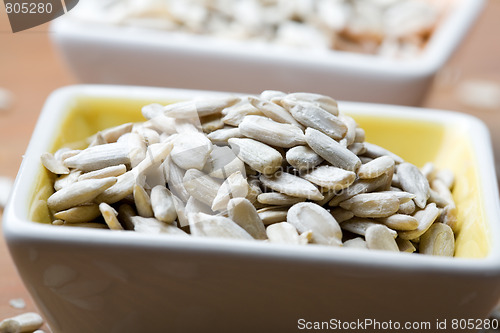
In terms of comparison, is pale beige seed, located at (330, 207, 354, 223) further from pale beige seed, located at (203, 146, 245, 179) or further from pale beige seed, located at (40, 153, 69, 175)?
pale beige seed, located at (40, 153, 69, 175)

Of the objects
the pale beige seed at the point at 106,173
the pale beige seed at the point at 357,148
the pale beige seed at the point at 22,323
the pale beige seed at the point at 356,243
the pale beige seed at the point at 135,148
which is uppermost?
the pale beige seed at the point at 135,148

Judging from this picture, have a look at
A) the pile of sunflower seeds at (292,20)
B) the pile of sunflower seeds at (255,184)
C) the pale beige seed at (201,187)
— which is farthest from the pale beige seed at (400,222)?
the pile of sunflower seeds at (292,20)

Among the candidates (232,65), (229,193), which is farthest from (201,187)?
(232,65)

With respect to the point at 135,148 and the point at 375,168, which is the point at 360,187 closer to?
the point at 375,168

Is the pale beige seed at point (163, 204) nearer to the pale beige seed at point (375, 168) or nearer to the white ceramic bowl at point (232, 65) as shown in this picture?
the pale beige seed at point (375, 168)

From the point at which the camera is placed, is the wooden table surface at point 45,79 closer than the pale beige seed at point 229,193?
No

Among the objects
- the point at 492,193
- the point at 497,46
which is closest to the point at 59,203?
the point at 492,193
